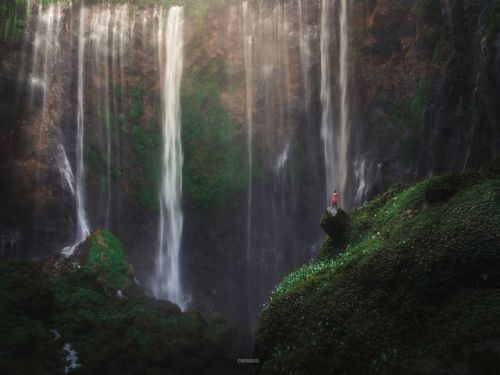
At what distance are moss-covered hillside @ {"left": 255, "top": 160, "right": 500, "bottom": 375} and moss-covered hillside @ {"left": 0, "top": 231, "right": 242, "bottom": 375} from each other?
279 inches

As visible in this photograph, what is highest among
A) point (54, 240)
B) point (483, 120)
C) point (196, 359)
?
point (483, 120)

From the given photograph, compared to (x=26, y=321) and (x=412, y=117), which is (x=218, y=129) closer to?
(x=412, y=117)

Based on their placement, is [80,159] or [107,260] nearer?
[107,260]

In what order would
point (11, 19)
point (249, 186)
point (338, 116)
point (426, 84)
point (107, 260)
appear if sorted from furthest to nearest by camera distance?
point (249, 186), point (338, 116), point (11, 19), point (107, 260), point (426, 84)

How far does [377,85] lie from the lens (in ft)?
→ 80.3

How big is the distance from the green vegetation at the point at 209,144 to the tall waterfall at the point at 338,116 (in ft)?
18.6

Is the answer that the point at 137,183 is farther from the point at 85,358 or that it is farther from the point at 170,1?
the point at 85,358

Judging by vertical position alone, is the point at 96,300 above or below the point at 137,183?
below

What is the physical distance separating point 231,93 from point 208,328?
50.3ft

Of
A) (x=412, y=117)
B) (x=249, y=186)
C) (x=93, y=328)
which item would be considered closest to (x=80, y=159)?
(x=249, y=186)

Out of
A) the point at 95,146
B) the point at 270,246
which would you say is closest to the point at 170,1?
the point at 95,146

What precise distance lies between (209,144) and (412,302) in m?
22.5

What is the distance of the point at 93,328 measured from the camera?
55.5 ft

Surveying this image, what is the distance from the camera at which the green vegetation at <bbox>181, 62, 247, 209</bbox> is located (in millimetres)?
29688
